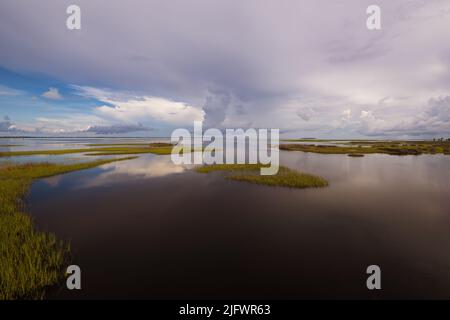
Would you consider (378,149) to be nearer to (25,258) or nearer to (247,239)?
(247,239)

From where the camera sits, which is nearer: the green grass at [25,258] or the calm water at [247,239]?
the green grass at [25,258]

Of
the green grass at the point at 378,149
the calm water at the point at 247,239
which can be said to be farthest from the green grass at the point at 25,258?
the green grass at the point at 378,149

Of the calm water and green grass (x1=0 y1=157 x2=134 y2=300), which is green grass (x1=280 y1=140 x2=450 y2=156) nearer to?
the calm water

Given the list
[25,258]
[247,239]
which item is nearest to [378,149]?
[247,239]

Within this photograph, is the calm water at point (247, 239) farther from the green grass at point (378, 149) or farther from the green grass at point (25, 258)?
the green grass at point (378, 149)

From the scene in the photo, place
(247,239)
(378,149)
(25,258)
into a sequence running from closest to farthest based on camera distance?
1. (25,258)
2. (247,239)
3. (378,149)

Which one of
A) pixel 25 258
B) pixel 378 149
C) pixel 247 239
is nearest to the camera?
pixel 25 258

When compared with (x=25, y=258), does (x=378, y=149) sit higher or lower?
higher

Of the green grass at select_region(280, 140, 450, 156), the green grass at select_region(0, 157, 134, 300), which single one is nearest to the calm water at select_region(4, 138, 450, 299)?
the green grass at select_region(0, 157, 134, 300)
